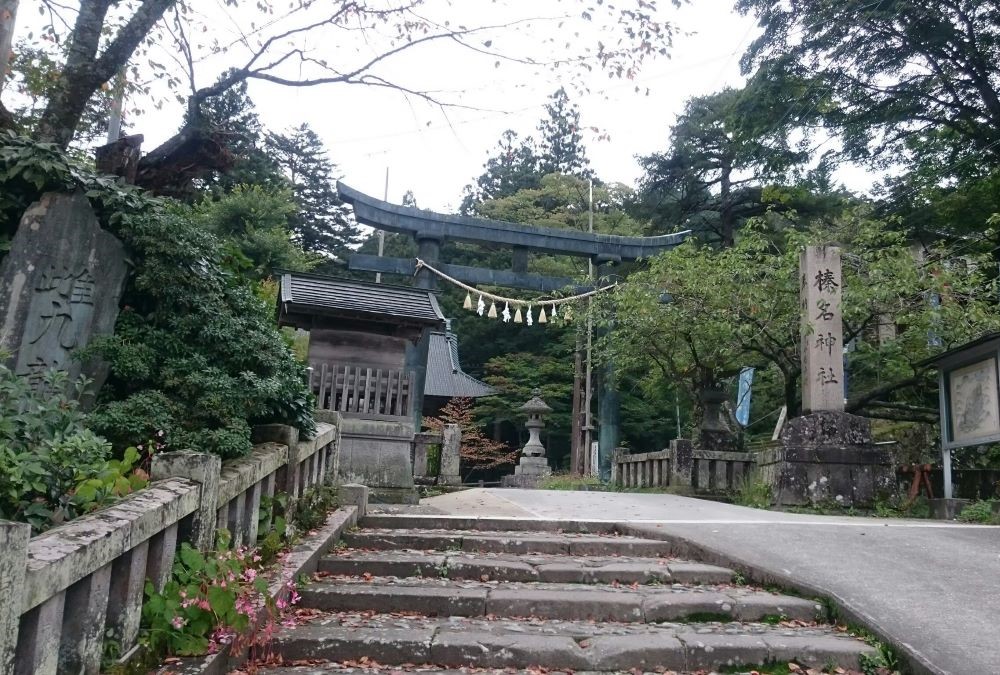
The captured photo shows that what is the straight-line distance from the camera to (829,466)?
34.3ft

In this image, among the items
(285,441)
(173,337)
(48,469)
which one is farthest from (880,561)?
(48,469)

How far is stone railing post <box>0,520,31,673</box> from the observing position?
7.43 ft

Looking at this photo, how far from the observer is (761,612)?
4953 mm

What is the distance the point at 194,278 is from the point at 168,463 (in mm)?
1956

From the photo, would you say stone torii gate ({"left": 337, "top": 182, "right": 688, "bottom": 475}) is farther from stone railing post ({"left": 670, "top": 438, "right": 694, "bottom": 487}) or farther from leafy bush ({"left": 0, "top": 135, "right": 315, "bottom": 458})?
leafy bush ({"left": 0, "top": 135, "right": 315, "bottom": 458})

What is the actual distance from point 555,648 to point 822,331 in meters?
8.43

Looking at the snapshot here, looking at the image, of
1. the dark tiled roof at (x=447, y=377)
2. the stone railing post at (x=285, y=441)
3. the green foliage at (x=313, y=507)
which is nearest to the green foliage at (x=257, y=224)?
the dark tiled roof at (x=447, y=377)

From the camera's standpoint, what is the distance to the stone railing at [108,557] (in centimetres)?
242

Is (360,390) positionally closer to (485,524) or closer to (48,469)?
(485,524)

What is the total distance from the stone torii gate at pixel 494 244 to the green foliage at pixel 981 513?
10.4m

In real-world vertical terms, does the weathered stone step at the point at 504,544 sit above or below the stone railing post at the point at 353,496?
below

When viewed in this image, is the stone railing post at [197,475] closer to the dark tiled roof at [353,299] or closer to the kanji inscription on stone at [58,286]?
the kanji inscription on stone at [58,286]

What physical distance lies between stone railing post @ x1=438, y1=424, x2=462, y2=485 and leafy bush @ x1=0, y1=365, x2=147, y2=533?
1024 cm

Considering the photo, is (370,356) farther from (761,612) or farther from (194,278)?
(761,612)
